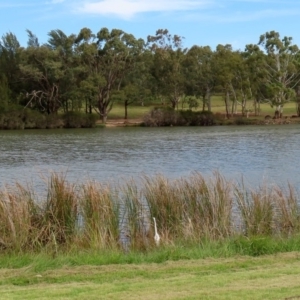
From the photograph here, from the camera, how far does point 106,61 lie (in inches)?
2874

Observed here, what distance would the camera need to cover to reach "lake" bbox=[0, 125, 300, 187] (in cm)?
2420

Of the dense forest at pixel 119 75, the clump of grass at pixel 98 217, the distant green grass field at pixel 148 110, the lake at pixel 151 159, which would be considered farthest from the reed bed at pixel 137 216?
the distant green grass field at pixel 148 110

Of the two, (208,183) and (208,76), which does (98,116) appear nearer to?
(208,76)

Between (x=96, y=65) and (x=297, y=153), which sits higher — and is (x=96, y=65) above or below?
above

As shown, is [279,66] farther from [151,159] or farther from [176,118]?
[151,159]

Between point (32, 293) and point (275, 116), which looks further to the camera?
point (275, 116)

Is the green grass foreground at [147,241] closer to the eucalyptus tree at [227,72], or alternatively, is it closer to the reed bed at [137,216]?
the reed bed at [137,216]

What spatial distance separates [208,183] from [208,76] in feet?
210

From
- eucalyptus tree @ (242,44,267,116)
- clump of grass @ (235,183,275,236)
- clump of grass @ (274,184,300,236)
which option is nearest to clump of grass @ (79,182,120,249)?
clump of grass @ (235,183,275,236)

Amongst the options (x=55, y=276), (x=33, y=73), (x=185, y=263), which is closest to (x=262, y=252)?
(x=185, y=263)

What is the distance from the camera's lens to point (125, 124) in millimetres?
71250

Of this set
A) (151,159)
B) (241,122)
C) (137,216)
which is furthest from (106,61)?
(137,216)

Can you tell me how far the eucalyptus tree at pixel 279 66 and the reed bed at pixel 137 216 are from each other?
203 ft

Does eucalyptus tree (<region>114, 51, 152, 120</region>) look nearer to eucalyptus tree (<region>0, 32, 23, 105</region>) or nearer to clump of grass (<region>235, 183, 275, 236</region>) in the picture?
eucalyptus tree (<region>0, 32, 23, 105</region>)
